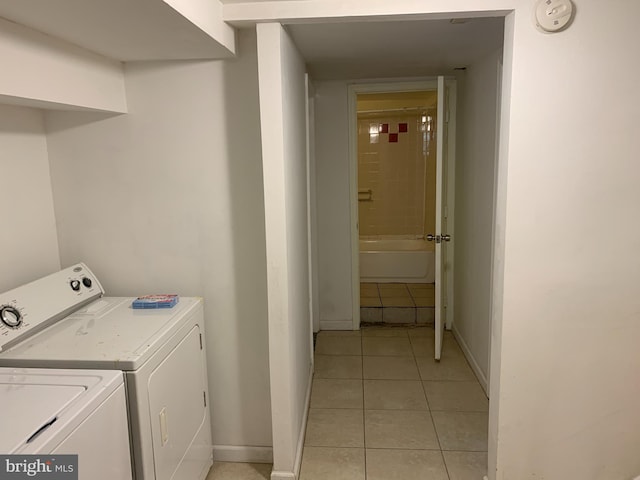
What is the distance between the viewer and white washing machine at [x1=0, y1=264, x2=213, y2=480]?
4.80 ft

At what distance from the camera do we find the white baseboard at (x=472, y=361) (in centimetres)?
287

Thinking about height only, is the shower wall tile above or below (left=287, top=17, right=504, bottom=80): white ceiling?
below

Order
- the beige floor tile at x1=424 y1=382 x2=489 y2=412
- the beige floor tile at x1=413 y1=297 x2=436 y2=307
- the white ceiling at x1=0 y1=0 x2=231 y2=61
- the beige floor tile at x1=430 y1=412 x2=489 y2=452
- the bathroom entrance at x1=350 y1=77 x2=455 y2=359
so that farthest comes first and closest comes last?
the bathroom entrance at x1=350 y1=77 x2=455 y2=359
the beige floor tile at x1=413 y1=297 x2=436 y2=307
the beige floor tile at x1=424 y1=382 x2=489 y2=412
the beige floor tile at x1=430 y1=412 x2=489 y2=452
the white ceiling at x1=0 y1=0 x2=231 y2=61

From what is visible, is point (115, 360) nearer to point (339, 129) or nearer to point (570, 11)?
point (570, 11)

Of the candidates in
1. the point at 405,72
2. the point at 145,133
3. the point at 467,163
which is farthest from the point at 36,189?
the point at 467,163

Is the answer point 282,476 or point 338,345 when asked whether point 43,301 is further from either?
point 338,345

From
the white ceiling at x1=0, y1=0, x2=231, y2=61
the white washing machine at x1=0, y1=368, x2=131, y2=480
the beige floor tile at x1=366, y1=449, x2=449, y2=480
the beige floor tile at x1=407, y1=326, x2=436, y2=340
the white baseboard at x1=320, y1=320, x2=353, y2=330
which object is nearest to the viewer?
the white washing machine at x1=0, y1=368, x2=131, y2=480

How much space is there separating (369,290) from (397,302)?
1.49 feet

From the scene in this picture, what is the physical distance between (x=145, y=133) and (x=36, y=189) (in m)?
0.53

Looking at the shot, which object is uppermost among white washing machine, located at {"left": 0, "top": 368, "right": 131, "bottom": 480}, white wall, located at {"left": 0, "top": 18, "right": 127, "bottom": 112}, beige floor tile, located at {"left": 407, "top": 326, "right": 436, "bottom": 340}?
white wall, located at {"left": 0, "top": 18, "right": 127, "bottom": 112}

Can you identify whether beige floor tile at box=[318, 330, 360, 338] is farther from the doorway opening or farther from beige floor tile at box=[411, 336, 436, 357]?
the doorway opening

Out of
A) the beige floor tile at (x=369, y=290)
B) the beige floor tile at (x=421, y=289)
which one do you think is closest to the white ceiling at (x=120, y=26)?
the beige floor tile at (x=369, y=290)

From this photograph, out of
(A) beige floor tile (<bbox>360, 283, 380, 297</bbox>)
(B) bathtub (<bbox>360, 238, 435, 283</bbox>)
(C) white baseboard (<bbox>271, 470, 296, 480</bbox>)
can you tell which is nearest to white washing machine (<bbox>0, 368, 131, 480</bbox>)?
(C) white baseboard (<bbox>271, 470, 296, 480</bbox>)

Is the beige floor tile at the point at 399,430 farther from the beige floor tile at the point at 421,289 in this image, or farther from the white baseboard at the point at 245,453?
the beige floor tile at the point at 421,289
